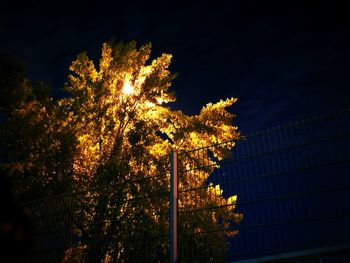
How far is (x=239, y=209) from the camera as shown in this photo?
4379 mm

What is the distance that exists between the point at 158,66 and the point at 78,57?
143 inches

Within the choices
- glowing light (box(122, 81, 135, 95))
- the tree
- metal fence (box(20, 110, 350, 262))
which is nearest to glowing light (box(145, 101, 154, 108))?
the tree

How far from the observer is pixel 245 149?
4.77 metres

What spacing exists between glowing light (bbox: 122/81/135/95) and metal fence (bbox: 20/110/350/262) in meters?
9.00

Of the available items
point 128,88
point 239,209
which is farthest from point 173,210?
point 128,88

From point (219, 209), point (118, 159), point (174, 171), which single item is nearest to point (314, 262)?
point (219, 209)

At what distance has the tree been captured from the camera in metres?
5.04

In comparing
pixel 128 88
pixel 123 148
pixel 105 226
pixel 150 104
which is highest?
pixel 128 88

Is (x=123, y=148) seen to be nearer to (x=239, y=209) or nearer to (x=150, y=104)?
(x=150, y=104)

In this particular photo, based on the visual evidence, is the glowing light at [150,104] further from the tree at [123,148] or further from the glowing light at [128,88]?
the glowing light at [128,88]

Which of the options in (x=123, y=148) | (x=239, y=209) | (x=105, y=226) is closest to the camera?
(x=239, y=209)

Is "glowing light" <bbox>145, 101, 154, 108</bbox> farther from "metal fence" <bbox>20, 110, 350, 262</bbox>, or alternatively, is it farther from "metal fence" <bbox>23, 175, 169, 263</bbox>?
"metal fence" <bbox>20, 110, 350, 262</bbox>

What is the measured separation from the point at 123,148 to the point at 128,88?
3.05 meters

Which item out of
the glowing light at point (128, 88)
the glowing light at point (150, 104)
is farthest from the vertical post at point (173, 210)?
the glowing light at point (128, 88)
